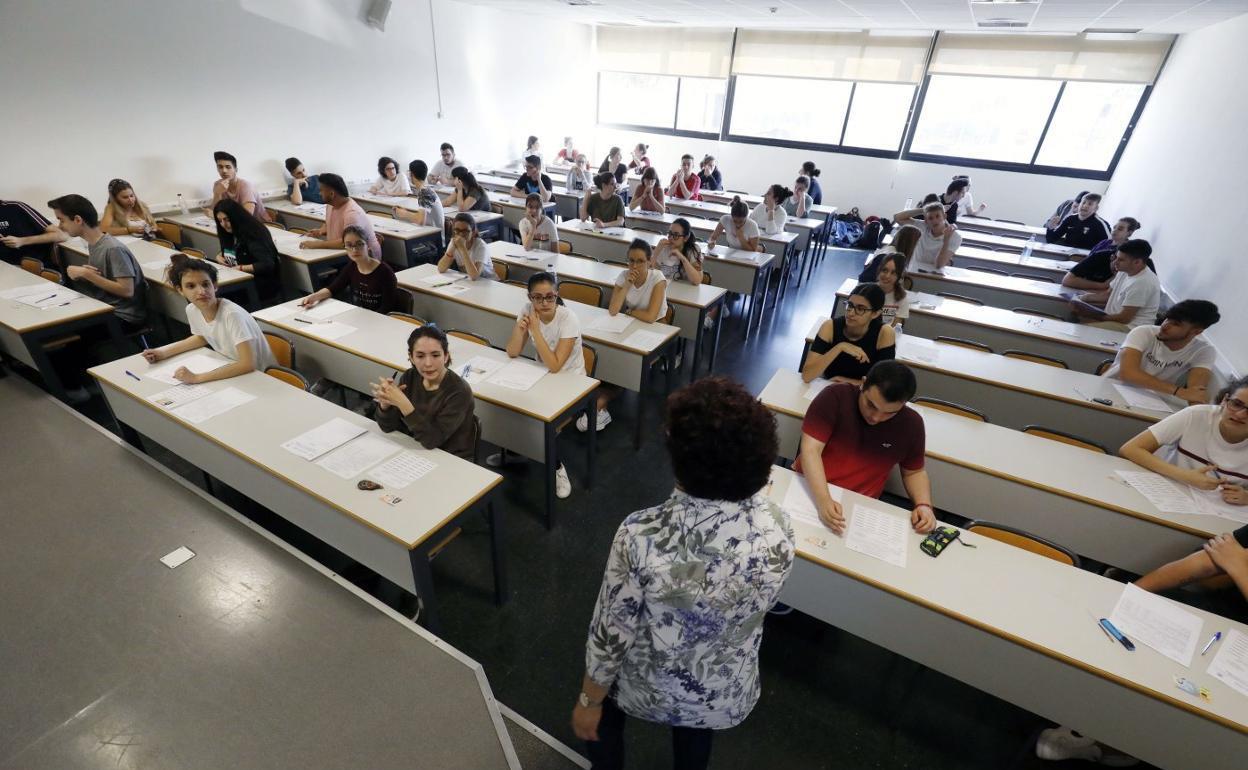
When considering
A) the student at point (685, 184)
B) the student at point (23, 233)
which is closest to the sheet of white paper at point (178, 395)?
the student at point (23, 233)

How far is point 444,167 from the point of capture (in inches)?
342

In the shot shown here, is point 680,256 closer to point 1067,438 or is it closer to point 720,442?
point 1067,438

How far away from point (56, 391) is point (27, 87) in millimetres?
3715

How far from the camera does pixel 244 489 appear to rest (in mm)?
2449

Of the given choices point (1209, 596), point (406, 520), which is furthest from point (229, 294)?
point (1209, 596)

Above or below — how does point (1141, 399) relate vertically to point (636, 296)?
below

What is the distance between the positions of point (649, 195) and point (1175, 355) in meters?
5.99

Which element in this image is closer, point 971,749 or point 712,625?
point 712,625

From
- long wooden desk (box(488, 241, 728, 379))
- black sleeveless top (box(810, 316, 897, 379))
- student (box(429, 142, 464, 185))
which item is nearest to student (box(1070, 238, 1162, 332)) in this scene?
black sleeveless top (box(810, 316, 897, 379))

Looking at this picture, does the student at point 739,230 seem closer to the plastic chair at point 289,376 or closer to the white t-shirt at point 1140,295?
the white t-shirt at point 1140,295

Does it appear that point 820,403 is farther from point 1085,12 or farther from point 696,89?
point 696,89

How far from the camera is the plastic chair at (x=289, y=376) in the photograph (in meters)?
2.80

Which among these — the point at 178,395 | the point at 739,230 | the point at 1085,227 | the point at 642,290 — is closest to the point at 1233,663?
the point at 642,290

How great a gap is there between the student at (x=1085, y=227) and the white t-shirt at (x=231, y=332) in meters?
9.16
